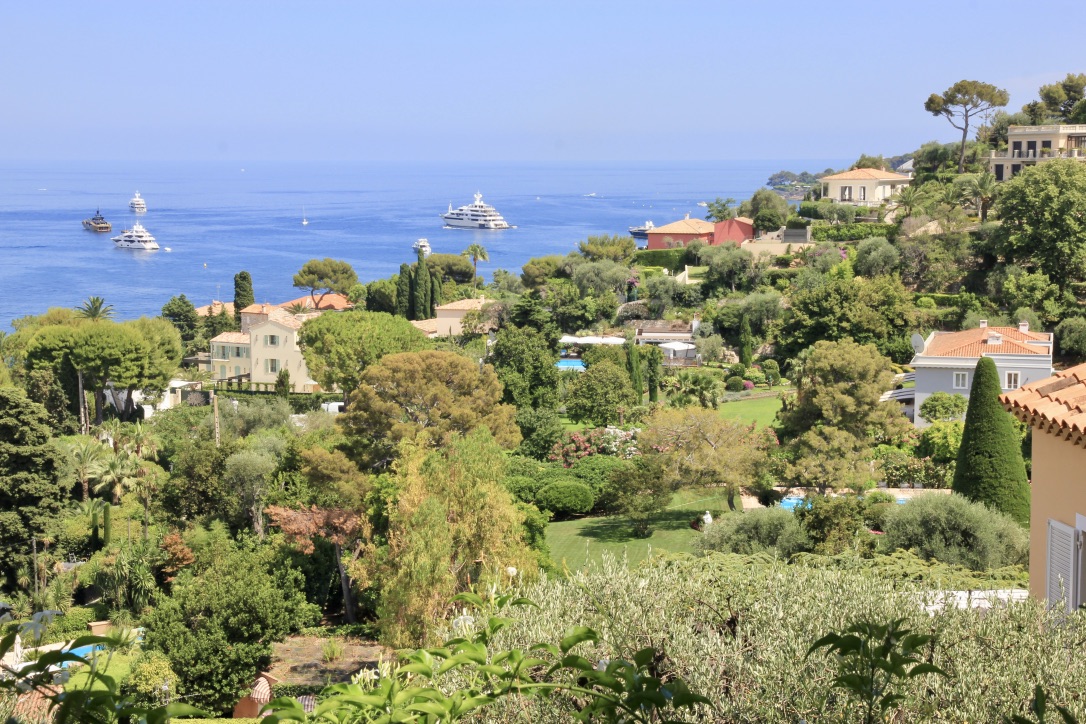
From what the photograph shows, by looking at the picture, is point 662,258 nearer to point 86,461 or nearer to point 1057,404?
point 86,461

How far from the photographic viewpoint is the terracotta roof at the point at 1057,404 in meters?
5.51

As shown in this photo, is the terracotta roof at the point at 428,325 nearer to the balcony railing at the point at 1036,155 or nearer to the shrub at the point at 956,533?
the balcony railing at the point at 1036,155

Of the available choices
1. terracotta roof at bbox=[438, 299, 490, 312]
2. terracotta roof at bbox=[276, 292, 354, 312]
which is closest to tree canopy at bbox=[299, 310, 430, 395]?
terracotta roof at bbox=[438, 299, 490, 312]

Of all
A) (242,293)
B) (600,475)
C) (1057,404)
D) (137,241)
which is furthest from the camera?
(137,241)

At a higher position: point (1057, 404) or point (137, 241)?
point (1057, 404)

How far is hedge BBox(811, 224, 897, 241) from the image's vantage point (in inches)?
1731

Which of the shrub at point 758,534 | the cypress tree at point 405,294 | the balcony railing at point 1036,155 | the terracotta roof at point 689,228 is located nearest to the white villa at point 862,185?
the terracotta roof at point 689,228

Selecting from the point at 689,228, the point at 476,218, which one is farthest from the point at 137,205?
the point at 689,228

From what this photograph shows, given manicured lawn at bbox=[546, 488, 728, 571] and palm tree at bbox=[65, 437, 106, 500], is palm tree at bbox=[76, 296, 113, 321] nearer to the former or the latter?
palm tree at bbox=[65, 437, 106, 500]

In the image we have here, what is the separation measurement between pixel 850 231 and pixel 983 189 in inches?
219

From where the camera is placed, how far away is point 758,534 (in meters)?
15.4

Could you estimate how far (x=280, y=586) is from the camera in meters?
17.9

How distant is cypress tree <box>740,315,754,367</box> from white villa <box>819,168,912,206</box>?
20561mm

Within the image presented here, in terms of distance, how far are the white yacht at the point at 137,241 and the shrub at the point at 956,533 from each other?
4278 inches
